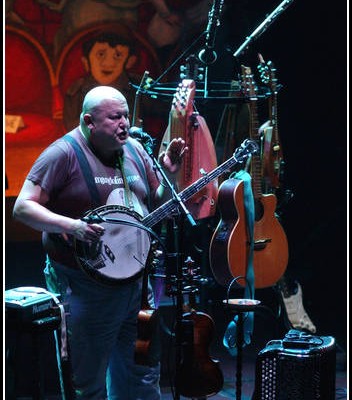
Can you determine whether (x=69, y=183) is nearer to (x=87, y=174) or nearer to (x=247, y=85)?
(x=87, y=174)

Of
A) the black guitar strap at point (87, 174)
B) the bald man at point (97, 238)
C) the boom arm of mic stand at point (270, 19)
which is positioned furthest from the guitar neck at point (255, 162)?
the black guitar strap at point (87, 174)

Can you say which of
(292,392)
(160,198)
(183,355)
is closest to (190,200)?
(160,198)

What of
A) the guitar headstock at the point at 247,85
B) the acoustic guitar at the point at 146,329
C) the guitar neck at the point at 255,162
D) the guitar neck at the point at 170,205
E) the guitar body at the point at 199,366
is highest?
the guitar headstock at the point at 247,85

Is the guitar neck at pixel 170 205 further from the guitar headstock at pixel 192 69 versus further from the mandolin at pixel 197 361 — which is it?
the guitar headstock at pixel 192 69

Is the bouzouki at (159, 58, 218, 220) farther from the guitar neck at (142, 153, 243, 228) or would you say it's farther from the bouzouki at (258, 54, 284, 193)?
the bouzouki at (258, 54, 284, 193)

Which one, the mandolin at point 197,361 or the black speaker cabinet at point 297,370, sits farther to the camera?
the mandolin at point 197,361

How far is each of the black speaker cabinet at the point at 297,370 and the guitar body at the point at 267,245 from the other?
3.42 ft

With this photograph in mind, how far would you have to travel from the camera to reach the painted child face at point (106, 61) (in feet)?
22.4

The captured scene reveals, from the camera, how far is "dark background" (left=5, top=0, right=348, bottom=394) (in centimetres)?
680

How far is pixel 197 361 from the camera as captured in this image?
4.56m

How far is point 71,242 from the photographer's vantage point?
4.05 meters

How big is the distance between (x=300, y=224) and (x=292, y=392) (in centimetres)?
325

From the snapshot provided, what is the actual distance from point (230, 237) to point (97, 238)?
51.2 inches

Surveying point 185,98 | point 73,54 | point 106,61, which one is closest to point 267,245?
point 185,98
